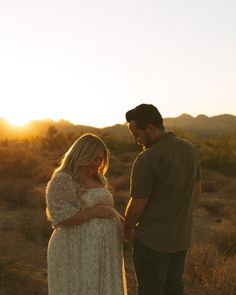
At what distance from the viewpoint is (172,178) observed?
11.8ft

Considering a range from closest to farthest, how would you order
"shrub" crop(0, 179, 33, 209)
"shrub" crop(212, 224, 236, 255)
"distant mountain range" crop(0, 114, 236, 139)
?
"shrub" crop(212, 224, 236, 255) < "shrub" crop(0, 179, 33, 209) < "distant mountain range" crop(0, 114, 236, 139)

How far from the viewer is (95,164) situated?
12.2ft

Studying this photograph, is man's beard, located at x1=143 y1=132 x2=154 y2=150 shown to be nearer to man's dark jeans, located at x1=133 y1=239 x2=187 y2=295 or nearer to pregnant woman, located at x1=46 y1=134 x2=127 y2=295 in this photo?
pregnant woman, located at x1=46 y1=134 x2=127 y2=295

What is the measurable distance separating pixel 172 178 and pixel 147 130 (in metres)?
0.39

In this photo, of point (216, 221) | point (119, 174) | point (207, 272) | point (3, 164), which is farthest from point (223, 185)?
point (207, 272)

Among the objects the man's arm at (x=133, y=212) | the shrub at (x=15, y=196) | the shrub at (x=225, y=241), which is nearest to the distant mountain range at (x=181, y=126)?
the shrub at (x=15, y=196)

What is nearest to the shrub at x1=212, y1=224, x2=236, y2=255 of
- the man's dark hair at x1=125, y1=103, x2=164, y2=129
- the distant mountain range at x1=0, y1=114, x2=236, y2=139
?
the man's dark hair at x1=125, y1=103, x2=164, y2=129

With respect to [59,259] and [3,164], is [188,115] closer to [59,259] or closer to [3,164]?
[3,164]

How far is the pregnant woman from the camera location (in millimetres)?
3613

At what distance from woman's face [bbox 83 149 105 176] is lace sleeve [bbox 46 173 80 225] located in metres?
0.18

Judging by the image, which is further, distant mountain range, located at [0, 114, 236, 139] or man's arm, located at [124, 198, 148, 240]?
distant mountain range, located at [0, 114, 236, 139]

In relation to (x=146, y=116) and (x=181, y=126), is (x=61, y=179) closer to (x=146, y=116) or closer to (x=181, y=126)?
(x=146, y=116)

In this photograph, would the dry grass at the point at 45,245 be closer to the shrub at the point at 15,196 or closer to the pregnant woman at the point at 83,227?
the shrub at the point at 15,196

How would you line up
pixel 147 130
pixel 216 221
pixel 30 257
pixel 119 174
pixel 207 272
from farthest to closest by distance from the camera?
pixel 119 174, pixel 216 221, pixel 30 257, pixel 207 272, pixel 147 130
